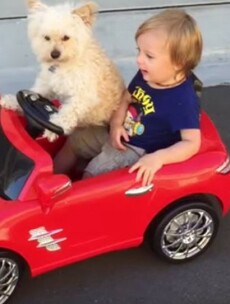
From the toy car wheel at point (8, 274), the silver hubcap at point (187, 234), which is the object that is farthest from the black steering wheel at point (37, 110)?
the silver hubcap at point (187, 234)

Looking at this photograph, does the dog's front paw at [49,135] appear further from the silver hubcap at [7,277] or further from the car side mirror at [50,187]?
the silver hubcap at [7,277]

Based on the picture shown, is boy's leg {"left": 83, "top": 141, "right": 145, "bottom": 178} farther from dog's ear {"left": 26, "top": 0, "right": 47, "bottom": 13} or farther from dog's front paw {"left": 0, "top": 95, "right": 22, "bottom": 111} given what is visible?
dog's ear {"left": 26, "top": 0, "right": 47, "bottom": 13}

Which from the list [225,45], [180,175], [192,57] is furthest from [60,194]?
[225,45]

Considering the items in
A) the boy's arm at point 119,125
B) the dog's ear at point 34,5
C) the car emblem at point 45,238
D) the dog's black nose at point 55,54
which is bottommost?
the car emblem at point 45,238

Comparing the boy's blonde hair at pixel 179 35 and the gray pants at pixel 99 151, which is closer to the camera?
the boy's blonde hair at pixel 179 35

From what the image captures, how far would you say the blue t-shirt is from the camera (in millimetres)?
2557

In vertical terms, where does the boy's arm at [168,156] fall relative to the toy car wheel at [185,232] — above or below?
above

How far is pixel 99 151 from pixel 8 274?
63cm

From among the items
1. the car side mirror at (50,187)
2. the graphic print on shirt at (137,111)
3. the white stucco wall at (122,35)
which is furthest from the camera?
the white stucco wall at (122,35)

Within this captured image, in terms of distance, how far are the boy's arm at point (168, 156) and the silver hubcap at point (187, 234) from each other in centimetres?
27

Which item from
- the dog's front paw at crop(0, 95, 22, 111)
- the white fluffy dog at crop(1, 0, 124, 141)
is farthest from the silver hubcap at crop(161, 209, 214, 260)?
the dog's front paw at crop(0, 95, 22, 111)

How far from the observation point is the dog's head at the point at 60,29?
2480mm

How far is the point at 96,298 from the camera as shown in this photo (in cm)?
266

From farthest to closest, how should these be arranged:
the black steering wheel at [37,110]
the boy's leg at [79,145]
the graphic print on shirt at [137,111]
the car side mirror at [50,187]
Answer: the boy's leg at [79,145], the graphic print on shirt at [137,111], the black steering wheel at [37,110], the car side mirror at [50,187]
